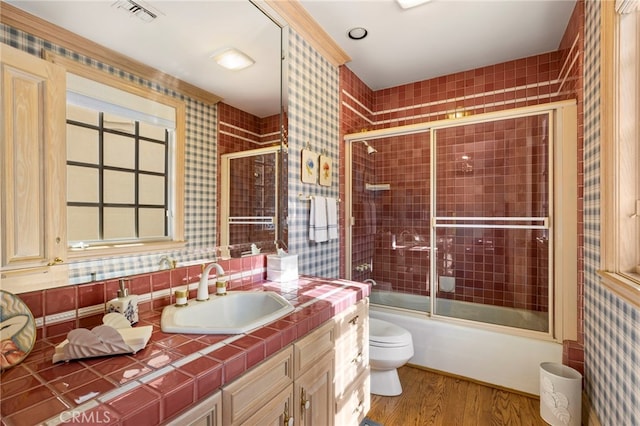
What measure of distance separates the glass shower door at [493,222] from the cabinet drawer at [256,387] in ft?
6.28

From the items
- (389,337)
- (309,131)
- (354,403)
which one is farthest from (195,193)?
(389,337)

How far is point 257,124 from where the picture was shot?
1.86 meters

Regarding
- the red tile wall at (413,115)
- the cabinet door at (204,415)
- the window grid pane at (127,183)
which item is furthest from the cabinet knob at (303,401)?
the red tile wall at (413,115)

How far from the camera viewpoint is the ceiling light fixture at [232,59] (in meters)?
1.58

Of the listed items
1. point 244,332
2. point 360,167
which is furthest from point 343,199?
point 244,332

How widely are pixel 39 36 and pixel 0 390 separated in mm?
970

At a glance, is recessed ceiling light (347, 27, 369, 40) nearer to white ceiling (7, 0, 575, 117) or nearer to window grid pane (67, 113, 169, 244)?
white ceiling (7, 0, 575, 117)

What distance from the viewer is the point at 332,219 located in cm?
238

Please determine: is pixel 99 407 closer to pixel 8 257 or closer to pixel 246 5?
pixel 8 257

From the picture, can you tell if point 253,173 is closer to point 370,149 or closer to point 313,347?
point 313,347

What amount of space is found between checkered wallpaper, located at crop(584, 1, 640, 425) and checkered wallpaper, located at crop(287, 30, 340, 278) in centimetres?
160

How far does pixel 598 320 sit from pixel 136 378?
2004mm

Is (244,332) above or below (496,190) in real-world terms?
below

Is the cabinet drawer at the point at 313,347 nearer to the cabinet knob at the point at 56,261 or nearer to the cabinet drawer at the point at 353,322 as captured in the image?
the cabinet drawer at the point at 353,322
